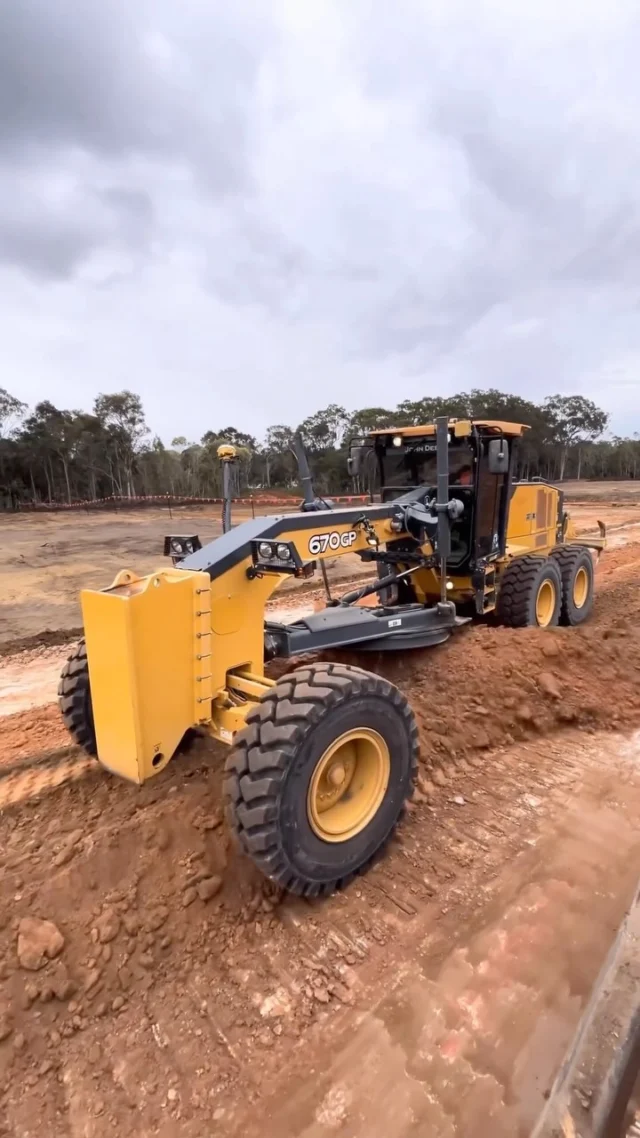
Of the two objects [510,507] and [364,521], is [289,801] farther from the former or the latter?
[510,507]

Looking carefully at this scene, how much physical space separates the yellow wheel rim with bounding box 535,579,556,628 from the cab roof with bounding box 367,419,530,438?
6.04 ft

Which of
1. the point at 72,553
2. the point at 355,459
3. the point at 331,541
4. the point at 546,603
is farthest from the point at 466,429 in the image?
the point at 72,553

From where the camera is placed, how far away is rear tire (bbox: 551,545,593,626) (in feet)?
24.8

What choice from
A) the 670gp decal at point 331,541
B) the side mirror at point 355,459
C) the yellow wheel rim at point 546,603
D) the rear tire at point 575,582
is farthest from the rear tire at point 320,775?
the rear tire at point 575,582

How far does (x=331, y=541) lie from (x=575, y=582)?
15.4 ft

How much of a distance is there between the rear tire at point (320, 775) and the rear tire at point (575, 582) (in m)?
4.82

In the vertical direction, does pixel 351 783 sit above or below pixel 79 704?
below

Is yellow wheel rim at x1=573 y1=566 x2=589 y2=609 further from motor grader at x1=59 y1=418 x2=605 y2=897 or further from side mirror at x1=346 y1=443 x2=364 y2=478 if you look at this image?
motor grader at x1=59 y1=418 x2=605 y2=897

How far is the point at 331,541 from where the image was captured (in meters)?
4.36

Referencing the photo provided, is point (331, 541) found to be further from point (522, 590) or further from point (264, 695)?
point (522, 590)

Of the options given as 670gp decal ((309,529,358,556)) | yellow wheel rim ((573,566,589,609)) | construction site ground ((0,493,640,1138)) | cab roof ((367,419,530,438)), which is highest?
cab roof ((367,419,530,438))

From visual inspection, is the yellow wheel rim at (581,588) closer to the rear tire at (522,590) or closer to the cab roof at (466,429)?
the rear tire at (522,590)

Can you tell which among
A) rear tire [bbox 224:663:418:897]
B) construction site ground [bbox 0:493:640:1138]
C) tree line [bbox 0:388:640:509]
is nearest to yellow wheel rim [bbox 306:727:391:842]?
rear tire [bbox 224:663:418:897]

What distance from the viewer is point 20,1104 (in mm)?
2258
